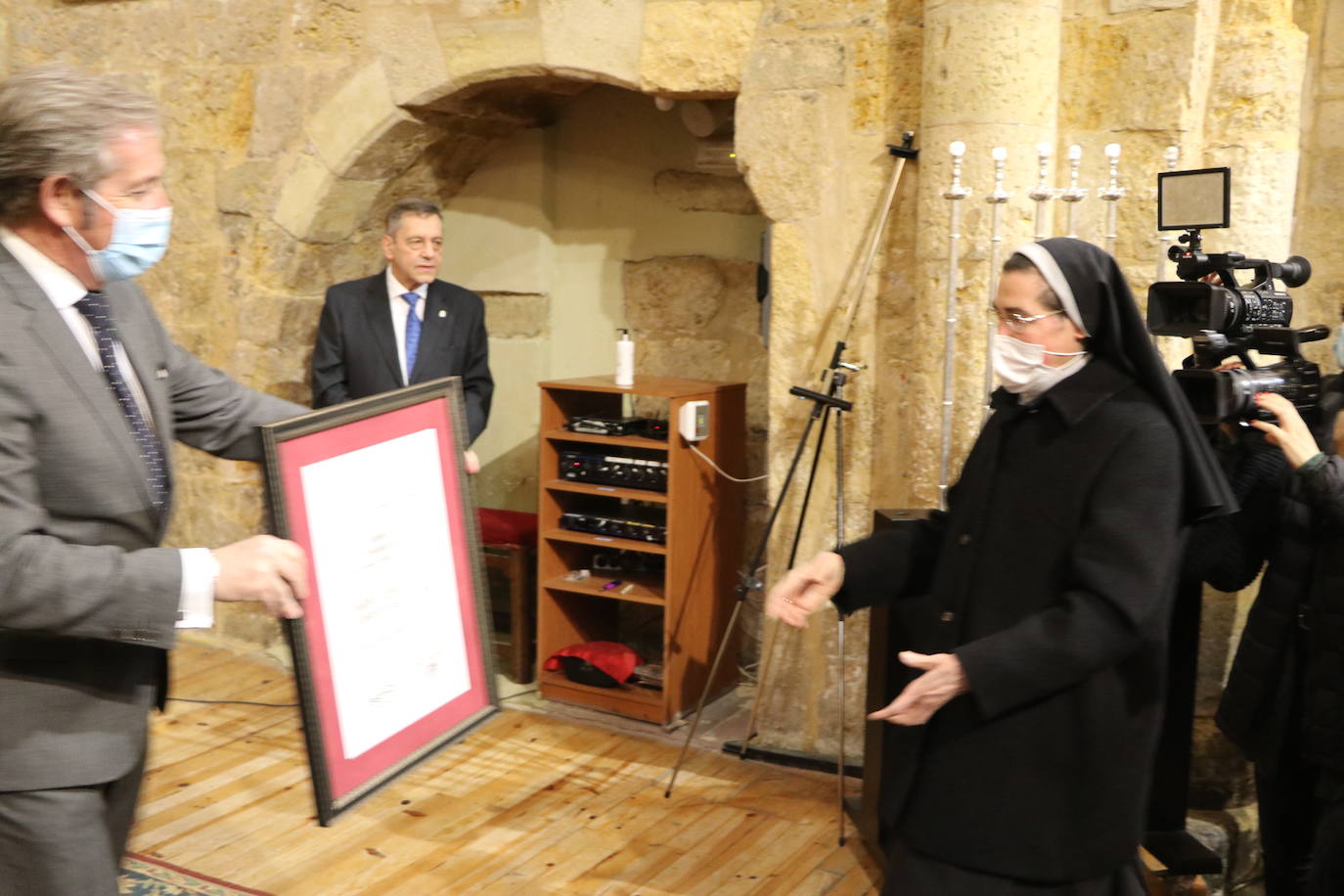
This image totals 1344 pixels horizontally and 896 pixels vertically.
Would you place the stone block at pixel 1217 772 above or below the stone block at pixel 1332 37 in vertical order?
below

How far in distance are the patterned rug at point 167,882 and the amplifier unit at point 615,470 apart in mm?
1681

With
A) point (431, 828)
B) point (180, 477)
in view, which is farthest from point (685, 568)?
point (180, 477)

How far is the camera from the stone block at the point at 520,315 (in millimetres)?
4957

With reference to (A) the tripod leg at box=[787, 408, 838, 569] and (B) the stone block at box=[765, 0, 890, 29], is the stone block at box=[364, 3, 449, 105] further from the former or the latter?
(A) the tripod leg at box=[787, 408, 838, 569]

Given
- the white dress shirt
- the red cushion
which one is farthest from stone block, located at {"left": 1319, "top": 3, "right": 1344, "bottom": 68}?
the red cushion

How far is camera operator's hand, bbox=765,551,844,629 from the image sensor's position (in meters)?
2.03

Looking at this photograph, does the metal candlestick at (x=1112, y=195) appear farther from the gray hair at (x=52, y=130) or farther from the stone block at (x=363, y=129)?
the stone block at (x=363, y=129)

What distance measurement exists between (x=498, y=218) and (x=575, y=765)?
90.2 inches

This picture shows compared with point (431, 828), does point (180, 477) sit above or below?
above

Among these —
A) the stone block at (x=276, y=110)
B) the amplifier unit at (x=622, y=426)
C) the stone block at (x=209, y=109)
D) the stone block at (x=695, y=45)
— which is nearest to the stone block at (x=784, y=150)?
the stone block at (x=695, y=45)

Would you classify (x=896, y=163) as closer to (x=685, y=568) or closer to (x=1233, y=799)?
(x=685, y=568)

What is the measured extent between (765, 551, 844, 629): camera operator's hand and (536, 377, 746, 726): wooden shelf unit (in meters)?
1.87

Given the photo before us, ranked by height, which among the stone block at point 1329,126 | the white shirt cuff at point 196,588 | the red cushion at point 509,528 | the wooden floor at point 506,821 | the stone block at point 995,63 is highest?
the stone block at point 995,63

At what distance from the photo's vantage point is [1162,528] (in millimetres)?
1728
